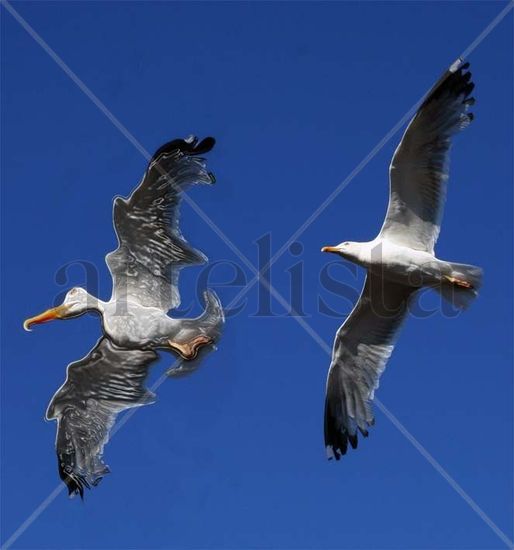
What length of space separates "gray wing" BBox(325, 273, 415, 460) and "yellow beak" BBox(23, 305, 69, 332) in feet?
10.7

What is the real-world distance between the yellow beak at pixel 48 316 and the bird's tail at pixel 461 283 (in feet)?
14.6

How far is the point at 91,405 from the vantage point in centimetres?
1905

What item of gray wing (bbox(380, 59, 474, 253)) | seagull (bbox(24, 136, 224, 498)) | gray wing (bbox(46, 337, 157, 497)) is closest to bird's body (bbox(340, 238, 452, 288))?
gray wing (bbox(380, 59, 474, 253))

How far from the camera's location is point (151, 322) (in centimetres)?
1825

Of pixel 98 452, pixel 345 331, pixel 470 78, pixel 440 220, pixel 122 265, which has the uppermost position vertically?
pixel 470 78

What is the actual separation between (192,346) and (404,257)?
8.51 feet

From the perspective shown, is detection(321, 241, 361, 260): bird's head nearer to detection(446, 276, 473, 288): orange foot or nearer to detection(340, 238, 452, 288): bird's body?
detection(340, 238, 452, 288): bird's body

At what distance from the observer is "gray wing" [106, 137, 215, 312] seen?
17953mm

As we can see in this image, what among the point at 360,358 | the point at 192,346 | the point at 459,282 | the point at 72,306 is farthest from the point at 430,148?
the point at 72,306

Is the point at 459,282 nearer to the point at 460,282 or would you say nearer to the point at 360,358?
the point at 460,282

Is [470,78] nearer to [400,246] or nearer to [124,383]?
[400,246]

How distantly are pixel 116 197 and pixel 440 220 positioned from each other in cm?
367

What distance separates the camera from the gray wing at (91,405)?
61.8ft

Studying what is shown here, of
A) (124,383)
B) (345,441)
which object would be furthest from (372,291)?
(124,383)
